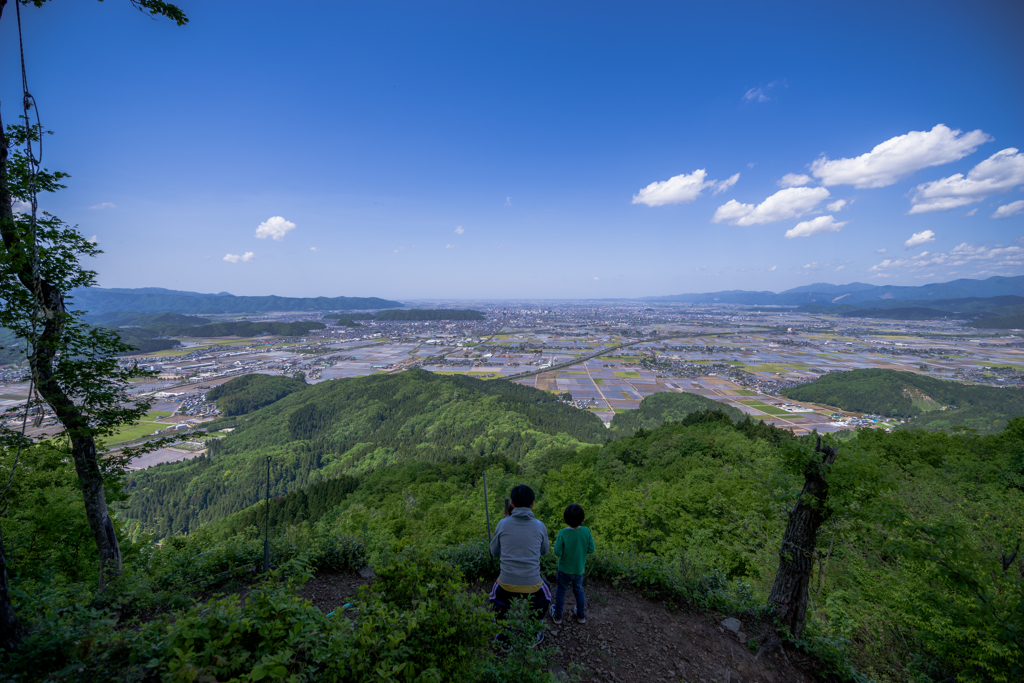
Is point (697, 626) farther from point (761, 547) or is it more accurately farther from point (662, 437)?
point (662, 437)

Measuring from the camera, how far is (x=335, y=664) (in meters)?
2.71

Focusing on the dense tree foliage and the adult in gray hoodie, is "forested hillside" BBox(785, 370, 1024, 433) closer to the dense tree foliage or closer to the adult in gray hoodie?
the adult in gray hoodie

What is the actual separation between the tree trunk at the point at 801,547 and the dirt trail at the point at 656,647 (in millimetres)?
568

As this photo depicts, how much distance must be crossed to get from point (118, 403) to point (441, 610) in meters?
7.96

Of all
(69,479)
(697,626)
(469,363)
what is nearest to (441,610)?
(697,626)

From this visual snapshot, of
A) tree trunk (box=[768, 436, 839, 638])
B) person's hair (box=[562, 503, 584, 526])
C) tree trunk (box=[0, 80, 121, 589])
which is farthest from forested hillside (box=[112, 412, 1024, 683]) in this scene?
person's hair (box=[562, 503, 584, 526])

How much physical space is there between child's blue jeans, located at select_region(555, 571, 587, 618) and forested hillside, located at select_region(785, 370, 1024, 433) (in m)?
71.9

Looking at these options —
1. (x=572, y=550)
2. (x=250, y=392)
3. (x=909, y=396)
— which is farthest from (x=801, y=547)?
(x=250, y=392)

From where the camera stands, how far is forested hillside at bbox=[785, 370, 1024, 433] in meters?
54.8

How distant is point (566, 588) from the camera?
4.93 meters

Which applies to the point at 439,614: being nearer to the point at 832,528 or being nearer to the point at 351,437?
the point at 832,528

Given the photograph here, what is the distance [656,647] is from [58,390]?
1075 cm

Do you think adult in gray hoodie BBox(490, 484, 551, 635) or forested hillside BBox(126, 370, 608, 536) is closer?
adult in gray hoodie BBox(490, 484, 551, 635)

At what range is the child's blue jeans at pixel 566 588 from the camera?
502 centimetres
